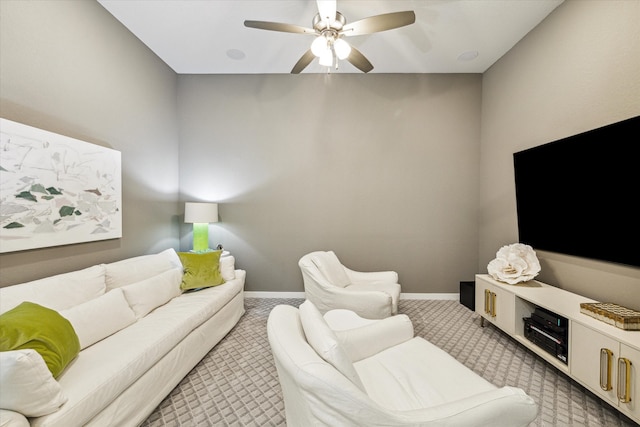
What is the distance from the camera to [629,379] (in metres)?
1.55

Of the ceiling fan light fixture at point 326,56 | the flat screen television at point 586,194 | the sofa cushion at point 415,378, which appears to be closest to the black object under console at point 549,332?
the flat screen television at point 586,194

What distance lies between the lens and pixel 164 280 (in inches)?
102

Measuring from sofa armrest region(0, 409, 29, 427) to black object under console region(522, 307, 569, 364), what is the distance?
10.4 feet

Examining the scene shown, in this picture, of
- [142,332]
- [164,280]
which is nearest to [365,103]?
[164,280]

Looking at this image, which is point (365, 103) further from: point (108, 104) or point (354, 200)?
point (108, 104)

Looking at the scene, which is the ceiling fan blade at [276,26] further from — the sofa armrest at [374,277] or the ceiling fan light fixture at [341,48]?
the sofa armrest at [374,277]

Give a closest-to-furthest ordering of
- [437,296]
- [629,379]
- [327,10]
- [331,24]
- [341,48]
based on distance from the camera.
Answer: [629,379], [327,10], [331,24], [341,48], [437,296]

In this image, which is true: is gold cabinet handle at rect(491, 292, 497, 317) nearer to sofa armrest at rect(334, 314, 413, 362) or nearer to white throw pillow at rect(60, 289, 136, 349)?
sofa armrest at rect(334, 314, 413, 362)

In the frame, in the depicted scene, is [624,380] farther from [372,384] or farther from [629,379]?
[372,384]

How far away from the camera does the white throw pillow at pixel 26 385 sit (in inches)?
43.1

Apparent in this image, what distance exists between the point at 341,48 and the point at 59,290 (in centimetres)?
284

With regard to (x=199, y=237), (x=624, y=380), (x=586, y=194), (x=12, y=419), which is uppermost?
(x=586, y=194)

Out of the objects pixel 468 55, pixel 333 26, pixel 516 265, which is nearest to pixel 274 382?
pixel 516 265

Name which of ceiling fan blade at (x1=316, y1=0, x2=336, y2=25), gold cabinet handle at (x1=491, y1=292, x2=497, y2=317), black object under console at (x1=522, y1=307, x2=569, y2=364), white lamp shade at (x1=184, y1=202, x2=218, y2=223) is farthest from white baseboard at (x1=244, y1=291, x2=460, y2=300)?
ceiling fan blade at (x1=316, y1=0, x2=336, y2=25)
